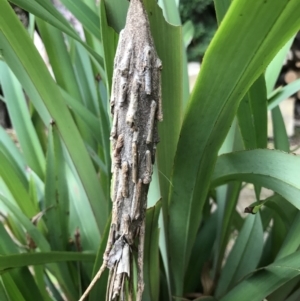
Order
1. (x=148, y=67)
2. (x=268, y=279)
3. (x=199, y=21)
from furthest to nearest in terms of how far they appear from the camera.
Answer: (x=199, y=21), (x=268, y=279), (x=148, y=67)

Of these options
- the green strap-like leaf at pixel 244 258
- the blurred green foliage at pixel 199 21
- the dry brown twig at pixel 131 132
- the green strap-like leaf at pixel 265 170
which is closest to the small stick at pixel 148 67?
the dry brown twig at pixel 131 132

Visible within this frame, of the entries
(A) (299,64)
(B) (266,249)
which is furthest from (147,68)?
(A) (299,64)

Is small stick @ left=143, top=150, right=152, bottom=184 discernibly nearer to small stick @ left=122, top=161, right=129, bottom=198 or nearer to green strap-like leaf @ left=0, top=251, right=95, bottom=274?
small stick @ left=122, top=161, right=129, bottom=198

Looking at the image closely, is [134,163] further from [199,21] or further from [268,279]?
[199,21]

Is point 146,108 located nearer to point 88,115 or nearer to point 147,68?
point 147,68

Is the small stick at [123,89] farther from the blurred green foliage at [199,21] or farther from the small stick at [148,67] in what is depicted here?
the blurred green foliage at [199,21]

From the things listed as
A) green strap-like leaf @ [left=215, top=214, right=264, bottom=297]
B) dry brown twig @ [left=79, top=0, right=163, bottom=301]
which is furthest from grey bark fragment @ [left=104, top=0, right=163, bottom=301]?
green strap-like leaf @ [left=215, top=214, right=264, bottom=297]

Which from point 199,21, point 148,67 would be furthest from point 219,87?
point 199,21
